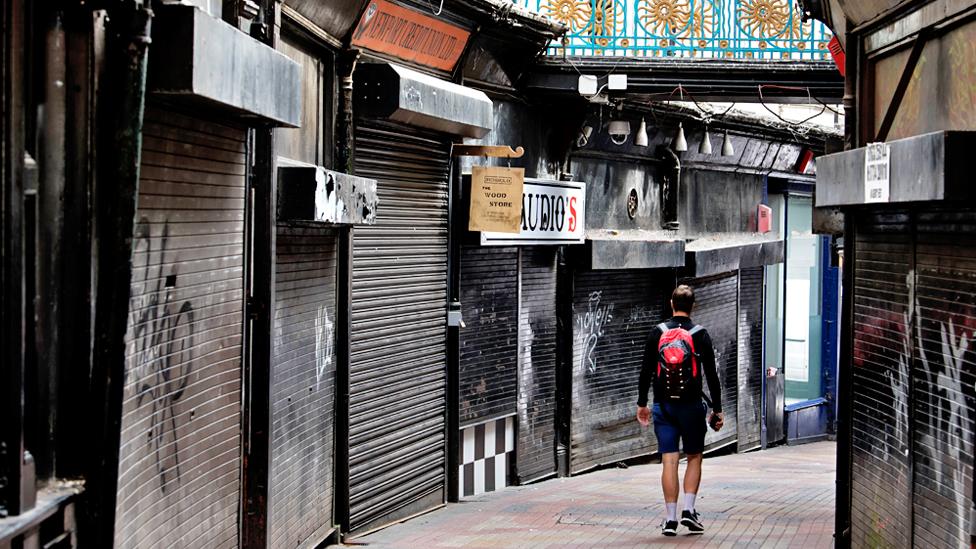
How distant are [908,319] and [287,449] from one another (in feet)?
12.4

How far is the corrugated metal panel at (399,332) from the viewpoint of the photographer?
9.28m

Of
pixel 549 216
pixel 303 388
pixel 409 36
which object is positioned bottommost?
pixel 303 388

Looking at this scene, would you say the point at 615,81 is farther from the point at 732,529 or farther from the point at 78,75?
the point at 78,75

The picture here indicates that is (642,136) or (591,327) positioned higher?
(642,136)

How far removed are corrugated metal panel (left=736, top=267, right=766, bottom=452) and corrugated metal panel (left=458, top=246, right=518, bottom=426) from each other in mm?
6446

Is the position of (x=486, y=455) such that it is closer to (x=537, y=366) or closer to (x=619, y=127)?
(x=537, y=366)

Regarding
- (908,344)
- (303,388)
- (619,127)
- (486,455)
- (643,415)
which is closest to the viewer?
(908,344)

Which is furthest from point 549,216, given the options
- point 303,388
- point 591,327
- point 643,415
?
point 303,388

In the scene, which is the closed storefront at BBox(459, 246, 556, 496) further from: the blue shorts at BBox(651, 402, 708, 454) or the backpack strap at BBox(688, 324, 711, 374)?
the backpack strap at BBox(688, 324, 711, 374)

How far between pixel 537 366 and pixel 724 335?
4.98 meters

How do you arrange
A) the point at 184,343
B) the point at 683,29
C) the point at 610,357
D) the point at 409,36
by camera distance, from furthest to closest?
the point at 610,357 → the point at 683,29 → the point at 409,36 → the point at 184,343

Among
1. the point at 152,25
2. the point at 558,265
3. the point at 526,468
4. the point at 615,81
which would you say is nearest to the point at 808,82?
the point at 615,81

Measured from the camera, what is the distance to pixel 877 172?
6.94m

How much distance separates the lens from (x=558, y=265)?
13266 millimetres
